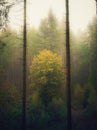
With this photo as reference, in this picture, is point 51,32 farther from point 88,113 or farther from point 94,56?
point 88,113

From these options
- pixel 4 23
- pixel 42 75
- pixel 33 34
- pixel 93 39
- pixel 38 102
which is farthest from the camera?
pixel 33 34

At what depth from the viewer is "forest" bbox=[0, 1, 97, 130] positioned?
27.5 meters

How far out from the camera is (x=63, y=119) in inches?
1406

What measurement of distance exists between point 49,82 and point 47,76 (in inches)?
40.1

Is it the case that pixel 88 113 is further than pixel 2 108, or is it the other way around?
pixel 88 113

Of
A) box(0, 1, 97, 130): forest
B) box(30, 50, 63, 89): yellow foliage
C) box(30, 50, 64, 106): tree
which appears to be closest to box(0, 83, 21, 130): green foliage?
box(0, 1, 97, 130): forest

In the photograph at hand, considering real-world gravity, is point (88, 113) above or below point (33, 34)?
below

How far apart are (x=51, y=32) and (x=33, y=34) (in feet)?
23.3

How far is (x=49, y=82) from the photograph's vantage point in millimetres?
42969

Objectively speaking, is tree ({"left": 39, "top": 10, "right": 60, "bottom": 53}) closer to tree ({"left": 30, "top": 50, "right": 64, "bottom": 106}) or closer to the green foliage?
tree ({"left": 30, "top": 50, "right": 64, "bottom": 106})

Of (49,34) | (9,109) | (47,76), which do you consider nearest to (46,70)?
(47,76)

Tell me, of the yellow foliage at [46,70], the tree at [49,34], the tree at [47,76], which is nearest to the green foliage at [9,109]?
the tree at [47,76]

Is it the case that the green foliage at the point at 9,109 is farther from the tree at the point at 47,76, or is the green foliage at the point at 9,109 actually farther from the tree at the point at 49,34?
the tree at the point at 49,34

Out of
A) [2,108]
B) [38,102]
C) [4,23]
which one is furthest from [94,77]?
[4,23]
